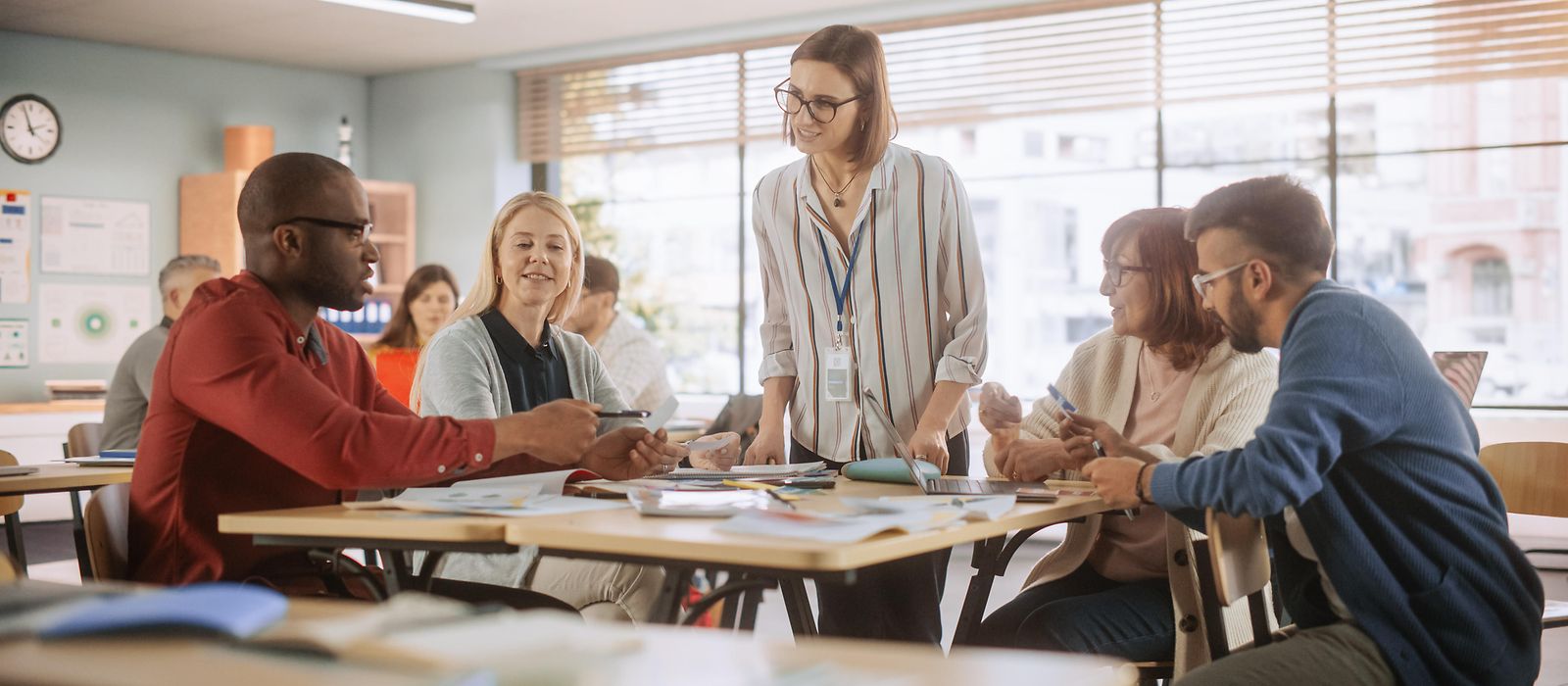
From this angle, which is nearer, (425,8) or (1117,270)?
(1117,270)

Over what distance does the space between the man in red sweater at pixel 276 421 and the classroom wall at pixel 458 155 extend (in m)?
6.24

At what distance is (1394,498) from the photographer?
1.85m

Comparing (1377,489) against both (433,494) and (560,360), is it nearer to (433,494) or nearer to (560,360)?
(433,494)

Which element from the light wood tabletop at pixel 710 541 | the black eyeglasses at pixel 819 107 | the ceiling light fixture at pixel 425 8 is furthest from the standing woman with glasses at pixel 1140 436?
the ceiling light fixture at pixel 425 8

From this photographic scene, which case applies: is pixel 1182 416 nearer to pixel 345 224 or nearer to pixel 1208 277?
pixel 1208 277

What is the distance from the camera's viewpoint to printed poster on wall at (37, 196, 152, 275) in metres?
7.78

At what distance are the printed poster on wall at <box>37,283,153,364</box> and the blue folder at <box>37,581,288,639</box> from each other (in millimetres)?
7515

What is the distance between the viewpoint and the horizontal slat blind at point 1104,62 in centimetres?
608

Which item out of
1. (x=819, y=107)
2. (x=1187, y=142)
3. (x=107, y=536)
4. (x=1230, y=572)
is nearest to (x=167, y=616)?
(x=107, y=536)

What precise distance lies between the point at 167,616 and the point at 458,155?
7.77 m

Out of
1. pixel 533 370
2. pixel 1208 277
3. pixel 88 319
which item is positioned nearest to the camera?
pixel 1208 277

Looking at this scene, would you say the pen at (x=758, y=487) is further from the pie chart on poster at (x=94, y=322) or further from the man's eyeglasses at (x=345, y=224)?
the pie chart on poster at (x=94, y=322)

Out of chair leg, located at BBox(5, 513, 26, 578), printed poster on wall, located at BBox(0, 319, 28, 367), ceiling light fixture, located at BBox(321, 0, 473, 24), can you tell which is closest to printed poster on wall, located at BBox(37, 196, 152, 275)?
printed poster on wall, located at BBox(0, 319, 28, 367)

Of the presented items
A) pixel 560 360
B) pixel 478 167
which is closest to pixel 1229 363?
pixel 560 360
